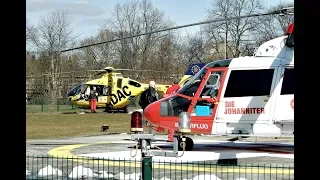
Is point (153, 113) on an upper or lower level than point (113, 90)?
lower

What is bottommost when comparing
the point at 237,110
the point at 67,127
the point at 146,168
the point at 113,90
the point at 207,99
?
the point at 67,127

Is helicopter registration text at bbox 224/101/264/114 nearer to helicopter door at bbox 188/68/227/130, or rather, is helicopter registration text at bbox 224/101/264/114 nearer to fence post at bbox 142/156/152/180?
helicopter door at bbox 188/68/227/130

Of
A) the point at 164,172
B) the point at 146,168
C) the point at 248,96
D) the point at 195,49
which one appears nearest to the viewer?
the point at 146,168

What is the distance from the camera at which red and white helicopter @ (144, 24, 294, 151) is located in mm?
11297

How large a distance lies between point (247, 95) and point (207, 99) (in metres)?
0.90

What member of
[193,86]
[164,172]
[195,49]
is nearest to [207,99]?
[193,86]

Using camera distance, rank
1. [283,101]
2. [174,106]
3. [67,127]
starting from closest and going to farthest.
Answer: [283,101] → [174,106] → [67,127]

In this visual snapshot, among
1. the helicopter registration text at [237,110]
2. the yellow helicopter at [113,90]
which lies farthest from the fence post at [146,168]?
the yellow helicopter at [113,90]

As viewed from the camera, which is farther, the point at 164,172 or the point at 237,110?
the point at 237,110

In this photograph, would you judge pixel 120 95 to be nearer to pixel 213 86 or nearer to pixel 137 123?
pixel 213 86

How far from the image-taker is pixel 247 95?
11.4 metres

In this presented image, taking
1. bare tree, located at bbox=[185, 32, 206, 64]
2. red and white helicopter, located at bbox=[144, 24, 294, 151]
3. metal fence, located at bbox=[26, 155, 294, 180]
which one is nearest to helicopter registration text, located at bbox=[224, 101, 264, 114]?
red and white helicopter, located at bbox=[144, 24, 294, 151]

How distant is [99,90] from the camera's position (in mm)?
36500

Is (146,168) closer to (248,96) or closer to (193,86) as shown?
(248,96)
